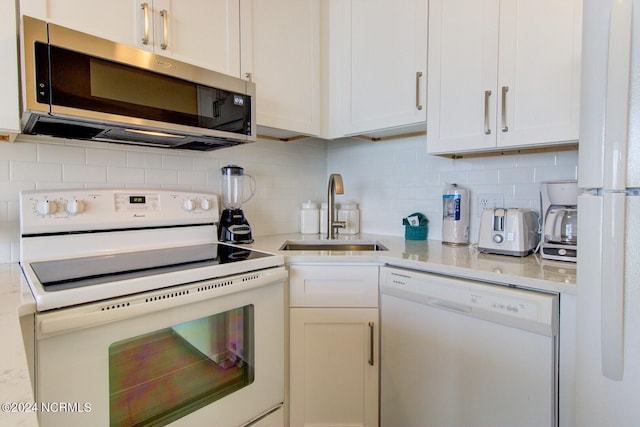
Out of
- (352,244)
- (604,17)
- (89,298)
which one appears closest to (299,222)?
(352,244)

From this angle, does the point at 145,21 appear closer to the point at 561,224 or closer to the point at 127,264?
the point at 127,264

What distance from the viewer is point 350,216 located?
2096mm

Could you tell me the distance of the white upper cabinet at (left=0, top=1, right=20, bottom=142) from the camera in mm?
967

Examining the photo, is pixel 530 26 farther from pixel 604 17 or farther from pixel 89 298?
pixel 89 298

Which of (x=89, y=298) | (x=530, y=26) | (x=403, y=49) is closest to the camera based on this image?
(x=89, y=298)

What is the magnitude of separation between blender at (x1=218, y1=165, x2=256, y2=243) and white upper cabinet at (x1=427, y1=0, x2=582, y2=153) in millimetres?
987

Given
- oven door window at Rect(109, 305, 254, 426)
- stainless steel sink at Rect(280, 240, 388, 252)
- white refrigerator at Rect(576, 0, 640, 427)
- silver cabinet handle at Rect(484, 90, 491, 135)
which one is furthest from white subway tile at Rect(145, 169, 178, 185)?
white refrigerator at Rect(576, 0, 640, 427)

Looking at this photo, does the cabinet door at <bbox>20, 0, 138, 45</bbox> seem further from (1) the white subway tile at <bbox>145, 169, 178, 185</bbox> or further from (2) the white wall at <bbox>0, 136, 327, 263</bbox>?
(1) the white subway tile at <bbox>145, 169, 178, 185</bbox>


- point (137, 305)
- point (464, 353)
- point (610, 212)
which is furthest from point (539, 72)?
point (137, 305)

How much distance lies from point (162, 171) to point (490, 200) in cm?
159

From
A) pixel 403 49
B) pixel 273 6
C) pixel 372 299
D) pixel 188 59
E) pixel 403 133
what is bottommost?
pixel 372 299

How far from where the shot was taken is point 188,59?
135 centimetres

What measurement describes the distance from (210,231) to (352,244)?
30.0 inches

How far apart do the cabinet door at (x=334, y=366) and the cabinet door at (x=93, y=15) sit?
1244 millimetres
